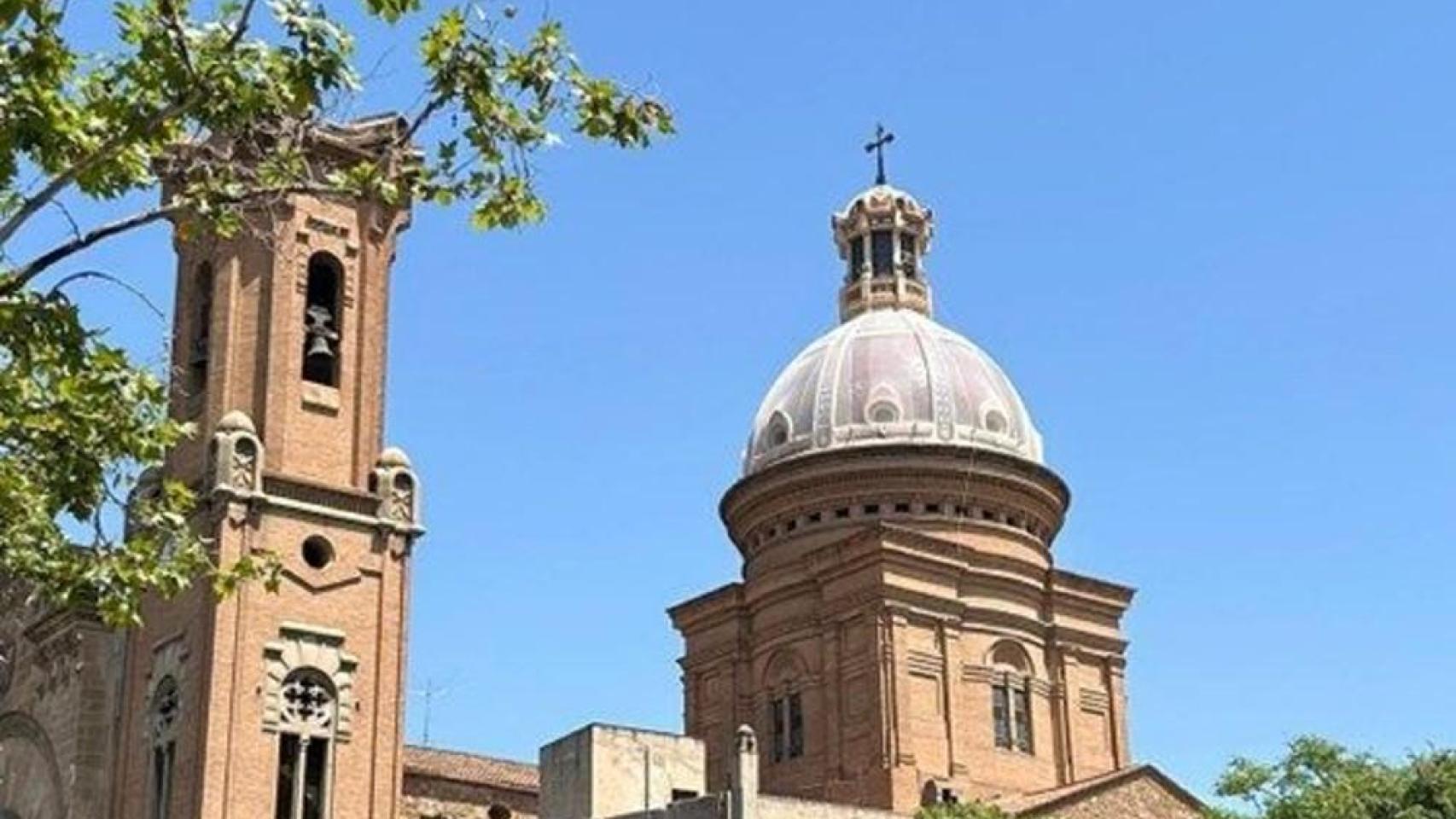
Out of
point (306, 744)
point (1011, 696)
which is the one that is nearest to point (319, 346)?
point (306, 744)

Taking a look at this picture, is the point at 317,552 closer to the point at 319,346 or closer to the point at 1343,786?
the point at 319,346

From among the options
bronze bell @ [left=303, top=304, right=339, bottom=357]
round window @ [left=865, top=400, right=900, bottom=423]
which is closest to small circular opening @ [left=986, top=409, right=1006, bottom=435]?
round window @ [left=865, top=400, right=900, bottom=423]

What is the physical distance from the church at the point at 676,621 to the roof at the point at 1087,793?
9 cm

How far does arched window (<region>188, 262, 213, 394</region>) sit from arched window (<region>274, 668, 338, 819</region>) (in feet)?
20.3

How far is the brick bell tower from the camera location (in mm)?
35562

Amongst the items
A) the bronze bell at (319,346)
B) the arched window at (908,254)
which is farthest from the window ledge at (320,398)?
the arched window at (908,254)

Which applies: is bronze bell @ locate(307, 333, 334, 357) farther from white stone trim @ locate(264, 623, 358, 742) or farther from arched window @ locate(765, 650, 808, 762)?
arched window @ locate(765, 650, 808, 762)

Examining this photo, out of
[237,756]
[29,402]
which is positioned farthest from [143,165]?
[237,756]

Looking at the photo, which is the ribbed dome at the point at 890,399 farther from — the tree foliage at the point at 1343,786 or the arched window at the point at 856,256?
the tree foliage at the point at 1343,786

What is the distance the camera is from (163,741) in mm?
36625

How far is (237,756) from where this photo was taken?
35.0m

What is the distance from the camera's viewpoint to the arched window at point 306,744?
35.8 metres

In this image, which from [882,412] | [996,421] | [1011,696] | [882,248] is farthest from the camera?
[882,248]

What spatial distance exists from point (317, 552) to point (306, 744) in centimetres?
337
